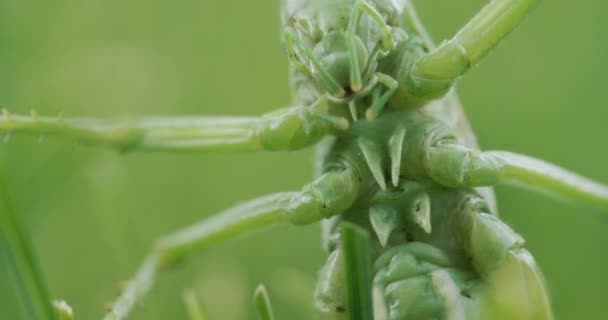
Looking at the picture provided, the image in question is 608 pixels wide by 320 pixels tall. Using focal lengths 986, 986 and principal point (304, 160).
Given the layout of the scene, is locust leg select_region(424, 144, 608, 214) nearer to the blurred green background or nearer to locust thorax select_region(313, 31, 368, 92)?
locust thorax select_region(313, 31, 368, 92)

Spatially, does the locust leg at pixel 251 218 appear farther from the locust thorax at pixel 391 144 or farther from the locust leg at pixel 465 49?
the locust leg at pixel 465 49

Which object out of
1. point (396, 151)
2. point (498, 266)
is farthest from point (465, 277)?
point (396, 151)

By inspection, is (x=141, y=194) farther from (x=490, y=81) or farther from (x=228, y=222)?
(x=228, y=222)

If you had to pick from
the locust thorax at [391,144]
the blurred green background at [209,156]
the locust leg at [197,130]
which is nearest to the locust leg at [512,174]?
the locust thorax at [391,144]

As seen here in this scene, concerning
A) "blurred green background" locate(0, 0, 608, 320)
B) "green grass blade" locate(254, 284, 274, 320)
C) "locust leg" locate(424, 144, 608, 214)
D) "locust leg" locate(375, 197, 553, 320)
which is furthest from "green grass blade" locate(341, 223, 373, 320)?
"blurred green background" locate(0, 0, 608, 320)

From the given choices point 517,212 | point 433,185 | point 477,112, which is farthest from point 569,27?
point 433,185
